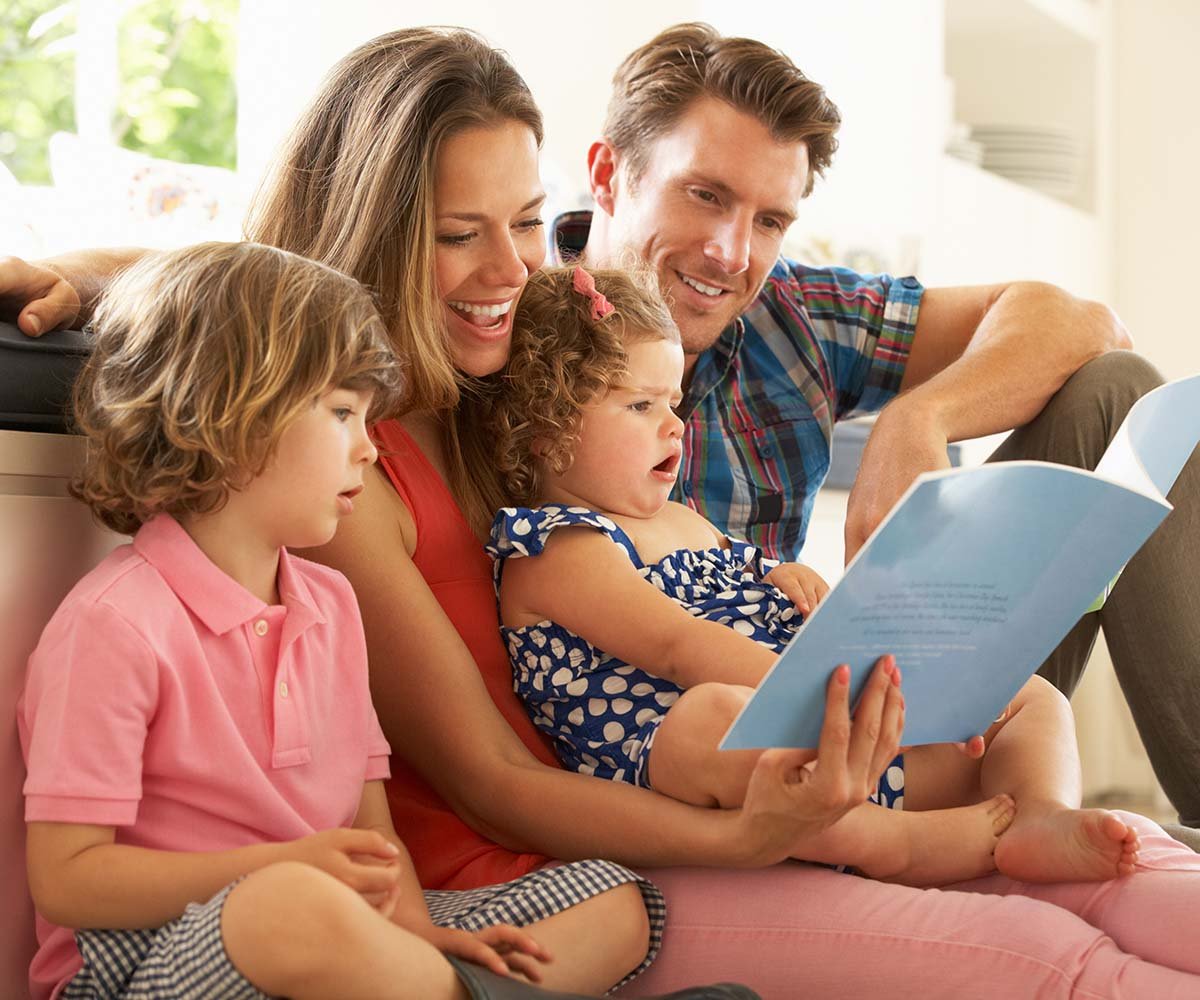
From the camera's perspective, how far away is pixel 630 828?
1.19 meters

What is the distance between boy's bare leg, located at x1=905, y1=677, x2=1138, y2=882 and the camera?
1.17 metres

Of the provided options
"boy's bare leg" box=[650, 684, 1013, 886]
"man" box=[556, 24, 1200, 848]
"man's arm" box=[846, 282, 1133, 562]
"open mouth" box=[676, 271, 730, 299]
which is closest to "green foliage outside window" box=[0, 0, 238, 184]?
"man" box=[556, 24, 1200, 848]

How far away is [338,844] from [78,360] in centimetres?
45

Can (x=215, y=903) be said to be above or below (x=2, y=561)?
below

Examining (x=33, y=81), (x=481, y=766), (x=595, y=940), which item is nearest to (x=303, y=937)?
(x=595, y=940)

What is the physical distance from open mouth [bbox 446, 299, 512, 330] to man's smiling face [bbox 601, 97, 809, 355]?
49 centimetres

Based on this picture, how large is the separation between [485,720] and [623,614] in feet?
0.50

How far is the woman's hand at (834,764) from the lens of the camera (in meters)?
1.01

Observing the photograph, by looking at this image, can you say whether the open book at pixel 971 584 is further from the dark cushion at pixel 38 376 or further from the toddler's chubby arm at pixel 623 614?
the dark cushion at pixel 38 376

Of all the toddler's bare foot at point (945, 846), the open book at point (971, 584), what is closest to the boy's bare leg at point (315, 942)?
the open book at point (971, 584)

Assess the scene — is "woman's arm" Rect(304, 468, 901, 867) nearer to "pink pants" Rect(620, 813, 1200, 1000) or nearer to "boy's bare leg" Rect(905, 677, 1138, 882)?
"pink pants" Rect(620, 813, 1200, 1000)

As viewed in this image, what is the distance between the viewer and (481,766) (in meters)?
1.25

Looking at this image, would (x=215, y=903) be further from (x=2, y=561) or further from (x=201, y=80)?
(x=201, y=80)

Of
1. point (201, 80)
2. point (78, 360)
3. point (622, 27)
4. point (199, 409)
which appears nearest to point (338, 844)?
point (199, 409)
